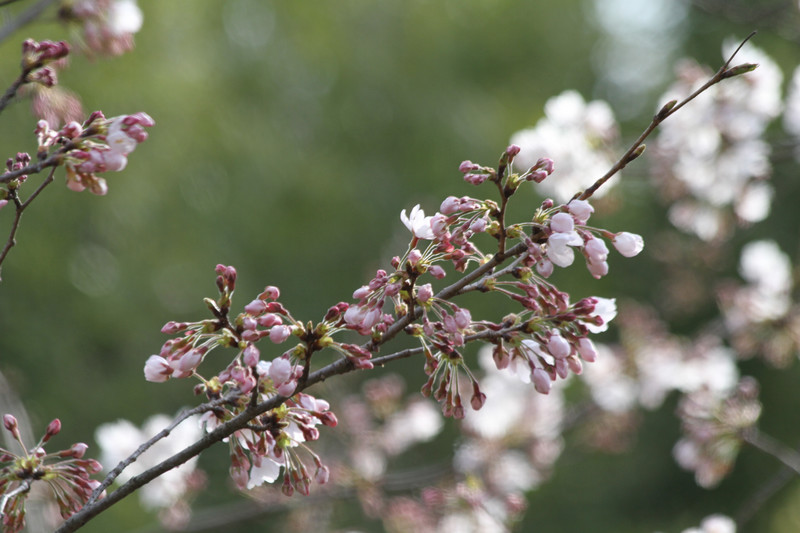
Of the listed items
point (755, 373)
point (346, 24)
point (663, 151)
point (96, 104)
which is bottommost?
point (663, 151)

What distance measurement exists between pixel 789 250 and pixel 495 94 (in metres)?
4.86

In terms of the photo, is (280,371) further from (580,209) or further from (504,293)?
(580,209)

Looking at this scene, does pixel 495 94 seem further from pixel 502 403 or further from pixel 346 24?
pixel 502 403

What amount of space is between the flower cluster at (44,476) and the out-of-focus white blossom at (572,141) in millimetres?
2216

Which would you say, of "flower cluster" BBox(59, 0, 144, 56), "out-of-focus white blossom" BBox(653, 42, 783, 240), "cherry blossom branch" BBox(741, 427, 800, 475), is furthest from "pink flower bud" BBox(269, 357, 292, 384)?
"out-of-focus white blossom" BBox(653, 42, 783, 240)

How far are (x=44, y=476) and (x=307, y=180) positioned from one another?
10.1m

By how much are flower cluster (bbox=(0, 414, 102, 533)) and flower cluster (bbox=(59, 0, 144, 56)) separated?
2.56 feet

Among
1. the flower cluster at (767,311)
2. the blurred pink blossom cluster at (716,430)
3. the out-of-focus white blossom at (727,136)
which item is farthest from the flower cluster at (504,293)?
the out-of-focus white blossom at (727,136)

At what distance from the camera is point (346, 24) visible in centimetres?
1308

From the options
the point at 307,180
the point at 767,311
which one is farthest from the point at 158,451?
the point at 307,180

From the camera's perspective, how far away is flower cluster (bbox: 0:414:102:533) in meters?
1.00

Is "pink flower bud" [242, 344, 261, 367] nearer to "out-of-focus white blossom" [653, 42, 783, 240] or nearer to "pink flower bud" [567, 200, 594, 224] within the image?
"pink flower bud" [567, 200, 594, 224]

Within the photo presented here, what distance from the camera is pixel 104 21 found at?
1503mm

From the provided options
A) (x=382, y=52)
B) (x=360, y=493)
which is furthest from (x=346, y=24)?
(x=360, y=493)
